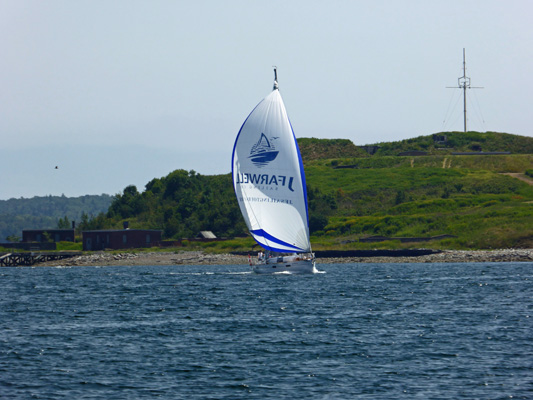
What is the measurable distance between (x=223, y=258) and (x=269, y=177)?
41675mm

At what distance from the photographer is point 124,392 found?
25641mm

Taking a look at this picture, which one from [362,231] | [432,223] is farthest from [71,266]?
[432,223]

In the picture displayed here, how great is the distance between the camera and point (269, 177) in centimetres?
6931

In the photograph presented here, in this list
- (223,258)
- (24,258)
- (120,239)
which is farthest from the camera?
(120,239)

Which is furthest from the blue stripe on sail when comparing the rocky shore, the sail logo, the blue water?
the rocky shore

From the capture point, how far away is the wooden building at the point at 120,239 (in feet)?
437

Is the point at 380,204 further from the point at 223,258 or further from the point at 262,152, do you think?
the point at 262,152

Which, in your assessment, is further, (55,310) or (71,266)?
(71,266)

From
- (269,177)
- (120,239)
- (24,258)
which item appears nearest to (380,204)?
(120,239)

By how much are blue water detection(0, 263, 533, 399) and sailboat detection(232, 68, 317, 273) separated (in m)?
6.68

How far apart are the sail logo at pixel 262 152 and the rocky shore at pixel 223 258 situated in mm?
36447

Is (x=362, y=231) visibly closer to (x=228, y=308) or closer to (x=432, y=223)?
(x=432, y=223)

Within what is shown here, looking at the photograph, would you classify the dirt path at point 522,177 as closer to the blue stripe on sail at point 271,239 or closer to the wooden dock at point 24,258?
the wooden dock at point 24,258

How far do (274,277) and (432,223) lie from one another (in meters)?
52.3
